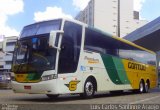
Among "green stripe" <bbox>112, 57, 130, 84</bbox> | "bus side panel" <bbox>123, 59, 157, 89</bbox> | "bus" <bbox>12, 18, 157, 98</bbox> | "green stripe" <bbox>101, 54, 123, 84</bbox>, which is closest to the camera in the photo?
"bus" <bbox>12, 18, 157, 98</bbox>

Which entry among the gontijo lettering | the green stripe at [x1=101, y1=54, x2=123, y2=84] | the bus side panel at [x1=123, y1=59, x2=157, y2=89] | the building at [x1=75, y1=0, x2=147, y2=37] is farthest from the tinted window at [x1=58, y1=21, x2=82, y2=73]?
the building at [x1=75, y1=0, x2=147, y2=37]

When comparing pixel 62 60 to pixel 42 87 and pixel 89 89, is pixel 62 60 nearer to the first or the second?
pixel 42 87

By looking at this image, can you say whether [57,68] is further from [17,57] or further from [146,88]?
[146,88]

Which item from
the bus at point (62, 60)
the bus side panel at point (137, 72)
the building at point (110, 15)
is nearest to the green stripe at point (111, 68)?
the bus at point (62, 60)

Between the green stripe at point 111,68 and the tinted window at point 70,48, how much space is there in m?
2.63

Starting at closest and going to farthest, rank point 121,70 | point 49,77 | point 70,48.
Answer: point 49,77 → point 70,48 → point 121,70

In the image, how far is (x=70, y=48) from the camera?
1502cm

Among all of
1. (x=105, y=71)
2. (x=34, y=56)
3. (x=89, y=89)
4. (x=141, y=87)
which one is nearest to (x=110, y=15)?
(x=141, y=87)

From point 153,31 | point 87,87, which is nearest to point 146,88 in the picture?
point 87,87

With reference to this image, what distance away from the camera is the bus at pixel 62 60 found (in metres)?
14.2

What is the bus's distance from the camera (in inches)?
558

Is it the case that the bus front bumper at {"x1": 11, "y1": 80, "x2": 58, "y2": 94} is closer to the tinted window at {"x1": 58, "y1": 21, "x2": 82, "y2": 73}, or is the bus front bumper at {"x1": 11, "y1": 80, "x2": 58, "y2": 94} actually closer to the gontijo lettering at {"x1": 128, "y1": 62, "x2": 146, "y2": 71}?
the tinted window at {"x1": 58, "y1": 21, "x2": 82, "y2": 73}

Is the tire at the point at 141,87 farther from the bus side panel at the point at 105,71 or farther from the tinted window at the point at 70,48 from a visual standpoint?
the tinted window at the point at 70,48

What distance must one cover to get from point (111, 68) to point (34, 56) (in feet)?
18.4
